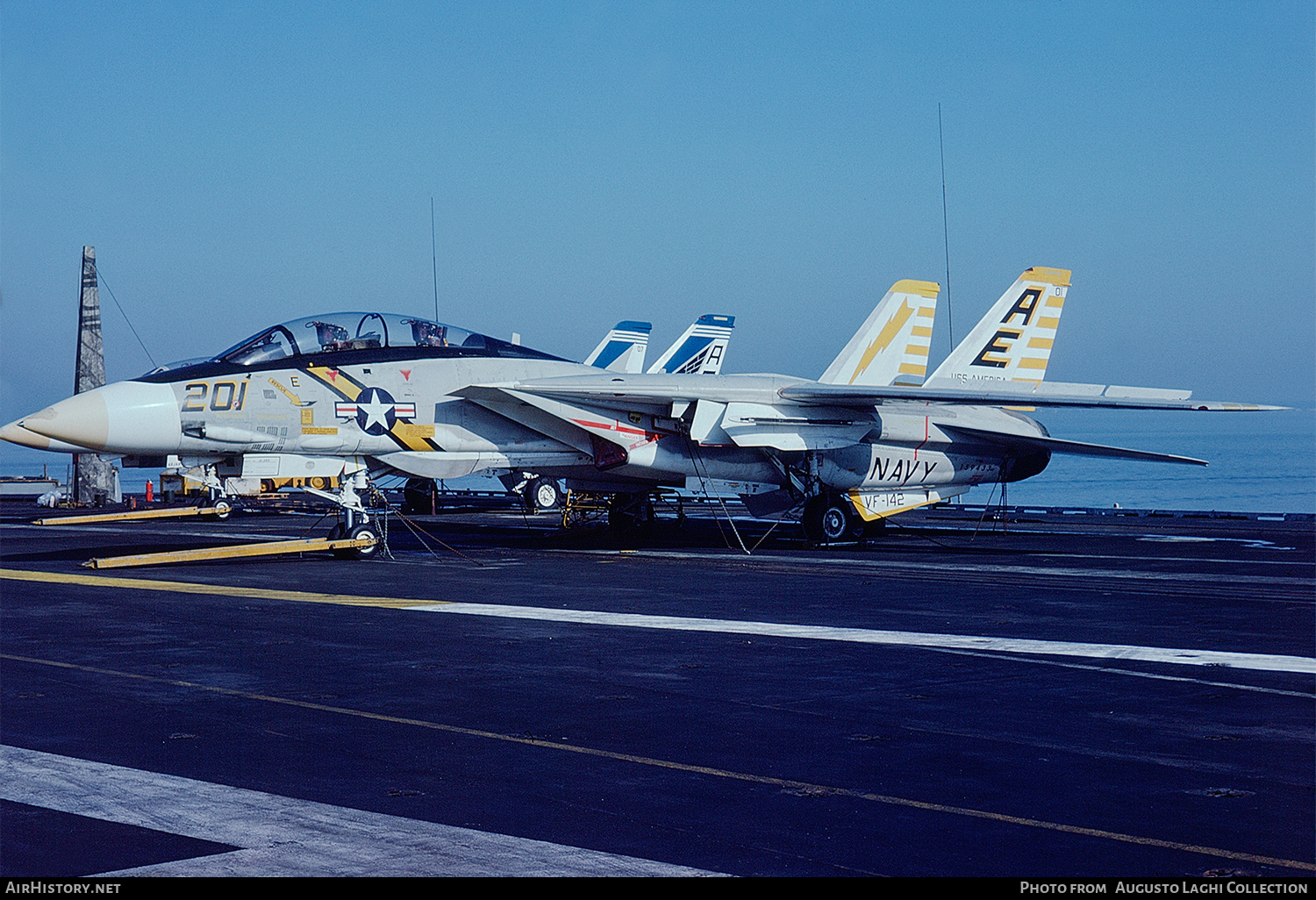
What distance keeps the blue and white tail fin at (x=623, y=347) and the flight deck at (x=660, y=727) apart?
21421mm

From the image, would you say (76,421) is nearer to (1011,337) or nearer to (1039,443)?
(1039,443)

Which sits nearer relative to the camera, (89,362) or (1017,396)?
(1017,396)

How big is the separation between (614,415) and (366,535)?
3.94m

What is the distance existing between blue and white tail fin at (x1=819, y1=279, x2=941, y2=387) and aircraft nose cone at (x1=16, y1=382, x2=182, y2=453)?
11.8 m

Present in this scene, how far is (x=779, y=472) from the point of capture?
20.1 m

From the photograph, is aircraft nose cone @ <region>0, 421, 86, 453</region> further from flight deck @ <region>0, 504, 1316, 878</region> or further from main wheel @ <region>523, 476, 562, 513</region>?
main wheel @ <region>523, 476, 562, 513</region>

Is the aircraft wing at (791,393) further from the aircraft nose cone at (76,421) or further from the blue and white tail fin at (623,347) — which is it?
the blue and white tail fin at (623,347)

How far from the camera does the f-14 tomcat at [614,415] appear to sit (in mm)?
15484

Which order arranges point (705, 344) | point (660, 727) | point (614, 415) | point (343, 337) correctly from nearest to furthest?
point (660, 727) → point (343, 337) → point (614, 415) → point (705, 344)

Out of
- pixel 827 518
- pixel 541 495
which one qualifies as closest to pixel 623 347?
pixel 541 495

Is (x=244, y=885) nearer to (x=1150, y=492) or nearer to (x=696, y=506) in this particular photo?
(x=696, y=506)

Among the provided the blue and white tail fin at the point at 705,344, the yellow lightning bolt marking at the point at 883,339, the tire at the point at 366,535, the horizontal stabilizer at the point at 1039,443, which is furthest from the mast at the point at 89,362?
the horizontal stabilizer at the point at 1039,443

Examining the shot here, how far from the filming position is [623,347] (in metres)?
35.6

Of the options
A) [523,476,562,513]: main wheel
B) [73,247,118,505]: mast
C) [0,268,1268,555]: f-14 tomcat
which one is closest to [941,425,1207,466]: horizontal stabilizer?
[0,268,1268,555]: f-14 tomcat
